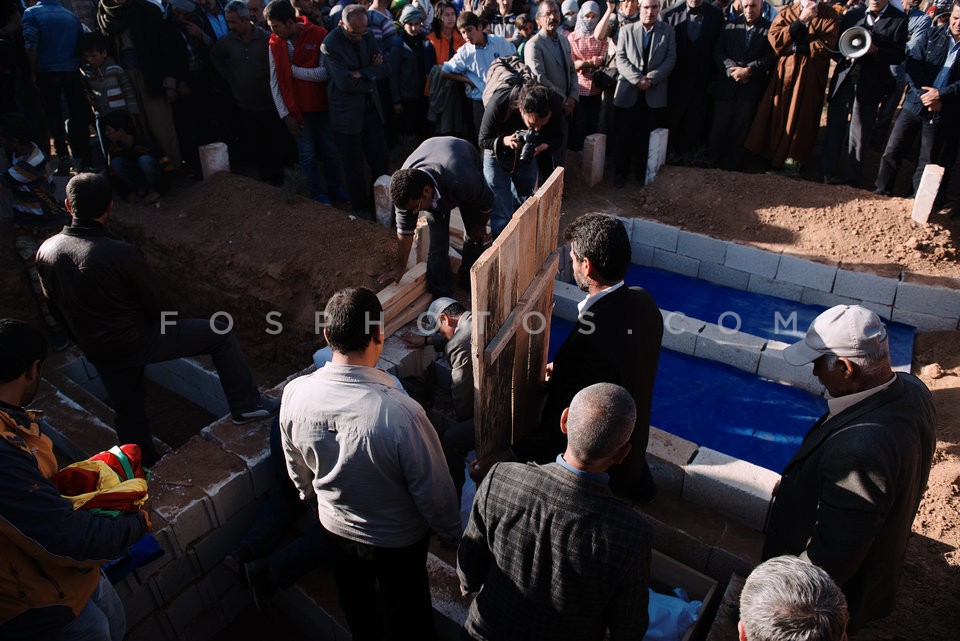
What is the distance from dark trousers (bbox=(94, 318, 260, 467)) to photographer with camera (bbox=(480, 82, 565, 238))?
2798 millimetres

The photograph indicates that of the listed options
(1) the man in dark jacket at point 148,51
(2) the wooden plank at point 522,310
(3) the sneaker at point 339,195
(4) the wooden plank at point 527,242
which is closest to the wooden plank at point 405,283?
(2) the wooden plank at point 522,310

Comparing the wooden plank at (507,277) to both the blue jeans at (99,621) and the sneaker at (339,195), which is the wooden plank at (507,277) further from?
the sneaker at (339,195)

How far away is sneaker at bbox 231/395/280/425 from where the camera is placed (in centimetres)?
421

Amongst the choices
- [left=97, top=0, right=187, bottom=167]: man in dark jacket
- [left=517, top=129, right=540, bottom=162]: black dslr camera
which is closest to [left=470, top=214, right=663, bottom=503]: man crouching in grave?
[left=517, top=129, right=540, bottom=162]: black dslr camera

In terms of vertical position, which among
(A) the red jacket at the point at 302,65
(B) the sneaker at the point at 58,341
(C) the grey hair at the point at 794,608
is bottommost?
(B) the sneaker at the point at 58,341

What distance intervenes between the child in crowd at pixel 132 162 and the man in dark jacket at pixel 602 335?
6060 millimetres

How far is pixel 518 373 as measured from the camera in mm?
3521

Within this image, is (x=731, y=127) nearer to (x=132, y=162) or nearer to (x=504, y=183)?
(x=504, y=183)

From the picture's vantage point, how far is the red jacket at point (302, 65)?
6.93 m

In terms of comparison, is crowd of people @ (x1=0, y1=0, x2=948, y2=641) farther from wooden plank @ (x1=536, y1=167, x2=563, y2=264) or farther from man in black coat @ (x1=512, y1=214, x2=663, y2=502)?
wooden plank @ (x1=536, y1=167, x2=563, y2=264)

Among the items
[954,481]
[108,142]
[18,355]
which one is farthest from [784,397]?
[108,142]

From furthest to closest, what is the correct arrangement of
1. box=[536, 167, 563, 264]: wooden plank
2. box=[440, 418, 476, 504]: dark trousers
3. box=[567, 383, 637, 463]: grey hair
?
box=[440, 418, 476, 504]: dark trousers, box=[536, 167, 563, 264]: wooden plank, box=[567, 383, 637, 463]: grey hair

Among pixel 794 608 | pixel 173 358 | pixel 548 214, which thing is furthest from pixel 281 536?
pixel 794 608

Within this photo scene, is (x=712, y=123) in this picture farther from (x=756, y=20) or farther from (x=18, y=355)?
(x=18, y=355)
